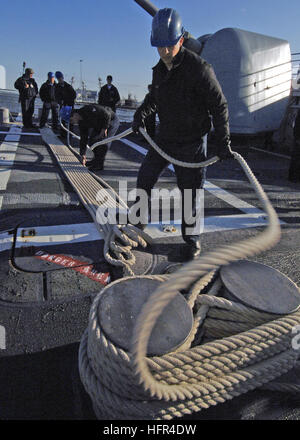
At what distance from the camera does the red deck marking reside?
2.38 metres

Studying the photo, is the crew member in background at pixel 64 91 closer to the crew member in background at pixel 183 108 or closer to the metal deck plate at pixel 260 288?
the crew member in background at pixel 183 108

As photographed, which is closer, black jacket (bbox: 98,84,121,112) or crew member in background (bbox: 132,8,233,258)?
crew member in background (bbox: 132,8,233,258)

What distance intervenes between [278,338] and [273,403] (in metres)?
0.32

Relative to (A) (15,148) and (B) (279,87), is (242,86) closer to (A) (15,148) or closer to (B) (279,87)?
(B) (279,87)

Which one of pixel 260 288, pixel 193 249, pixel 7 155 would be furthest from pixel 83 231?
pixel 7 155

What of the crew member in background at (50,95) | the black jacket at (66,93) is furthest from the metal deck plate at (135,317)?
the crew member in background at (50,95)

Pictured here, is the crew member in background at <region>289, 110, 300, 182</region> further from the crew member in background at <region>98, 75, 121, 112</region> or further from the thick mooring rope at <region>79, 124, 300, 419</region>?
the crew member in background at <region>98, 75, 121, 112</region>

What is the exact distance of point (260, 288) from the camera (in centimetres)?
165

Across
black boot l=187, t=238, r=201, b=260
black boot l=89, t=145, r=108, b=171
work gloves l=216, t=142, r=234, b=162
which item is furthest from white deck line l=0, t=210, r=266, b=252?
black boot l=89, t=145, r=108, b=171

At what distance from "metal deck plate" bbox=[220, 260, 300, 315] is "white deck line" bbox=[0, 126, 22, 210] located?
10.4 ft

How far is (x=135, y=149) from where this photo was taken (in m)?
8.33

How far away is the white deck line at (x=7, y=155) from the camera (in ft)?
15.9
